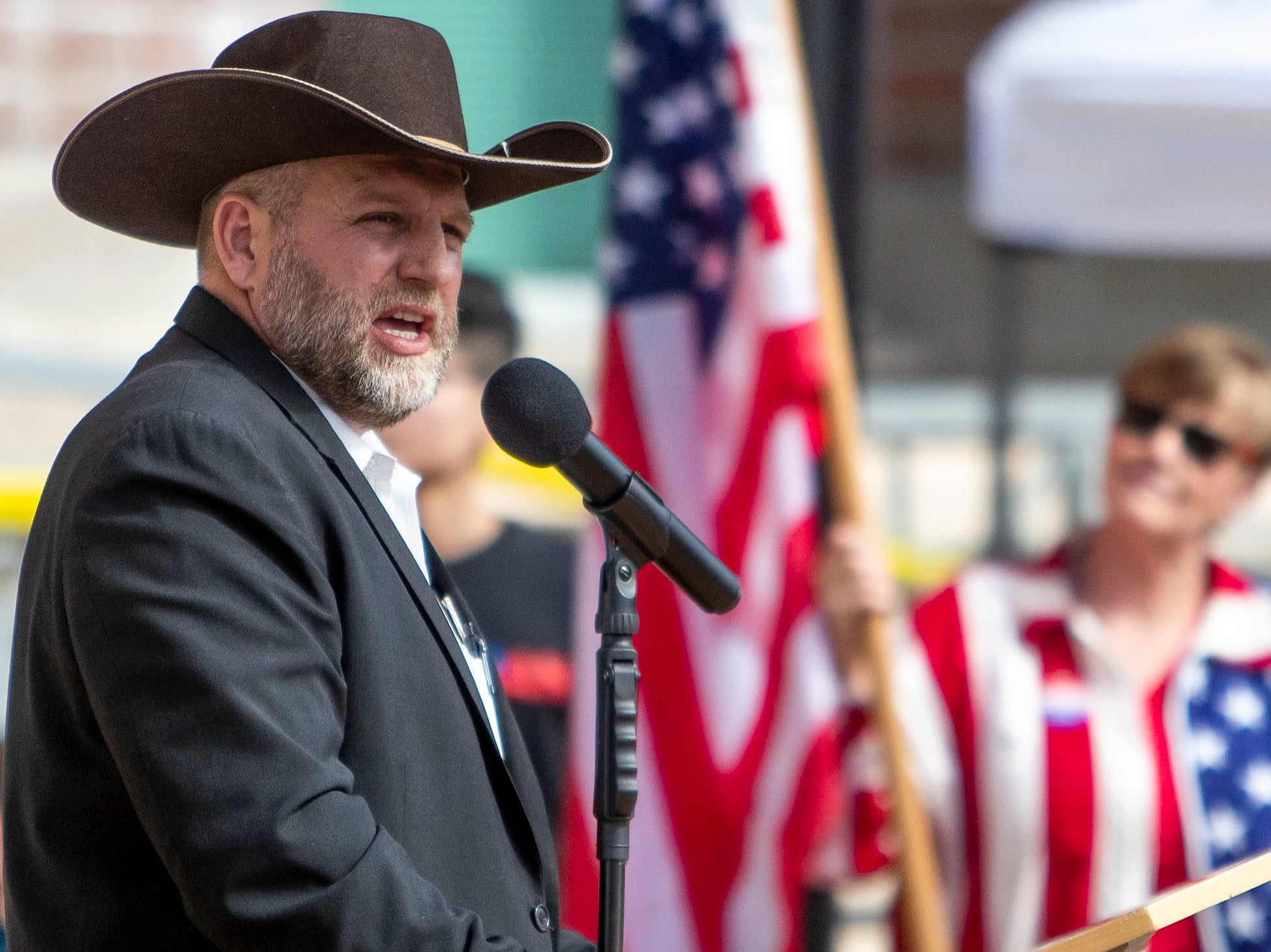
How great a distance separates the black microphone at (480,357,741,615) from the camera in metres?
1.94

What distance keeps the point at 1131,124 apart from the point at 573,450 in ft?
9.92

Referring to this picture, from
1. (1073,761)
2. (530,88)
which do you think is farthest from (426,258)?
(1073,761)

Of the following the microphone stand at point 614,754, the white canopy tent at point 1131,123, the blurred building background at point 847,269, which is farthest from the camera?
the white canopy tent at point 1131,123

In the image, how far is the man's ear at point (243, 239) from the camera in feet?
6.59

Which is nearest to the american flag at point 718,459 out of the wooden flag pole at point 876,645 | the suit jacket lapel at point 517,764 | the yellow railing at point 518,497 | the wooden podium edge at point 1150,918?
the wooden flag pole at point 876,645

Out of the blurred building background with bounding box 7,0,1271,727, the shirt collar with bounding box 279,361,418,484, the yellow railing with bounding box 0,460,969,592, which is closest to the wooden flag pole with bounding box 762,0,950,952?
the blurred building background with bounding box 7,0,1271,727

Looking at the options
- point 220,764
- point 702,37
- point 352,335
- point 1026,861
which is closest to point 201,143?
point 352,335

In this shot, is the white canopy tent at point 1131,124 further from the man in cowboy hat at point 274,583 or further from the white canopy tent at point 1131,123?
the man in cowboy hat at point 274,583

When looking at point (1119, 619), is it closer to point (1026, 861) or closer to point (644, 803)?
point (1026, 861)

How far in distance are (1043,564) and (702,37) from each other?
4.43ft

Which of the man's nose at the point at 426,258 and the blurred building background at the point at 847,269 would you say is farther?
the blurred building background at the point at 847,269

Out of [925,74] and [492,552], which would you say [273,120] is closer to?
[492,552]

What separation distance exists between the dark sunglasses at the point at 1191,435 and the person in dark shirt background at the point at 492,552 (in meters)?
1.31

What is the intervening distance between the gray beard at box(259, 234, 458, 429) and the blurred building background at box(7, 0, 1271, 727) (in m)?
1.71
